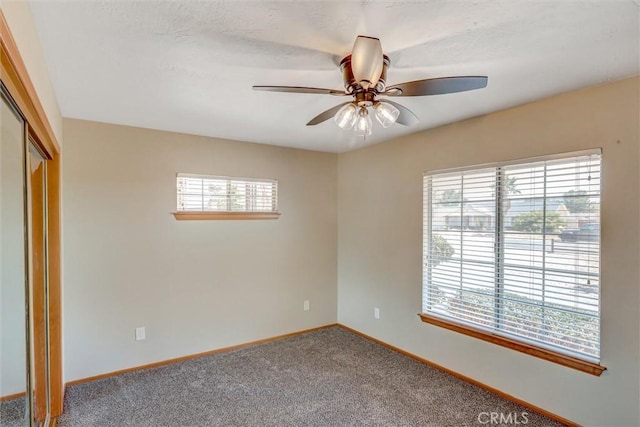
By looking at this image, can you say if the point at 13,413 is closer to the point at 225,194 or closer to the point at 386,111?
the point at 386,111

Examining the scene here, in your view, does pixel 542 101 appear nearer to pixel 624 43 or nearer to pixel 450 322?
pixel 624 43

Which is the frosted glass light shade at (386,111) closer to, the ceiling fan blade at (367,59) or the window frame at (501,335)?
the ceiling fan blade at (367,59)

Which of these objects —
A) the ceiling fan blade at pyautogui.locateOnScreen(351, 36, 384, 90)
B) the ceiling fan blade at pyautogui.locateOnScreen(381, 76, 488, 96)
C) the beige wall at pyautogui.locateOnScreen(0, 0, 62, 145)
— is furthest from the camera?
the ceiling fan blade at pyautogui.locateOnScreen(381, 76, 488, 96)

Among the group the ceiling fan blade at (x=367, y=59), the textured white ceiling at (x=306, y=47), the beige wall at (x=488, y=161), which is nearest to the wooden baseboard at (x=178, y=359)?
the beige wall at (x=488, y=161)

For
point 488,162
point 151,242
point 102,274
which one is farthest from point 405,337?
point 102,274

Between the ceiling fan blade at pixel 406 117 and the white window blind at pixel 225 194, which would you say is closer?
the ceiling fan blade at pixel 406 117

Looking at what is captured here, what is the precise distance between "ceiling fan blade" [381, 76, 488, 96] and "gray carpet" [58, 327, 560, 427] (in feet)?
7.29

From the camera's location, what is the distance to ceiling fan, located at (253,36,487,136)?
1.37 m

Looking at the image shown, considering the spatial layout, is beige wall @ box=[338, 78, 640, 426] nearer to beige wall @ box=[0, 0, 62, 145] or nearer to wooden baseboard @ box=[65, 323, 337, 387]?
wooden baseboard @ box=[65, 323, 337, 387]

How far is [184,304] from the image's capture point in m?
3.40

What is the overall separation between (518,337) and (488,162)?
1.42m

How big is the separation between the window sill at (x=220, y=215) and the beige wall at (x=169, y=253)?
6 cm

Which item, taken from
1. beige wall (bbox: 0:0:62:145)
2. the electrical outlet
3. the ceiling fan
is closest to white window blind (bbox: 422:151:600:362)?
the ceiling fan

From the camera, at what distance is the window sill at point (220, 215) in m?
3.37
